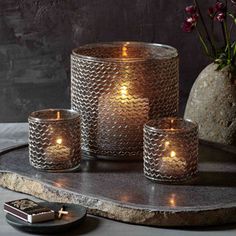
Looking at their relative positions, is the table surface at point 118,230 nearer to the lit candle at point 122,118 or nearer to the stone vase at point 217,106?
the lit candle at point 122,118

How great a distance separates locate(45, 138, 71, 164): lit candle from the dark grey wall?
0.50 meters

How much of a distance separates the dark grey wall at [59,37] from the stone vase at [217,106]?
10.3 inches

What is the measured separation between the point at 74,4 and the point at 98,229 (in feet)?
2.28

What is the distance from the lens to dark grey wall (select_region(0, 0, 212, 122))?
5.02ft

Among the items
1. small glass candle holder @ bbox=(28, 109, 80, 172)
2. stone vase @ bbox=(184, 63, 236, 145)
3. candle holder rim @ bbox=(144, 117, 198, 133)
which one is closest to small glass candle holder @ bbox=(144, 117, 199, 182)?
candle holder rim @ bbox=(144, 117, 198, 133)

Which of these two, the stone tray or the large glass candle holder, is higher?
the large glass candle holder

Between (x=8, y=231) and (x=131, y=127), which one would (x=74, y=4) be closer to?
(x=131, y=127)

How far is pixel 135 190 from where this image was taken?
1.01 meters

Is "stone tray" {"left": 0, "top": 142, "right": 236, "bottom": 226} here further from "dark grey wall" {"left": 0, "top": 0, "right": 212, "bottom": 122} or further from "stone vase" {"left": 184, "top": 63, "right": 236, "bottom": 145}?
"dark grey wall" {"left": 0, "top": 0, "right": 212, "bottom": 122}

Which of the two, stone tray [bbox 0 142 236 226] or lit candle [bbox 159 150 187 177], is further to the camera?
lit candle [bbox 159 150 187 177]

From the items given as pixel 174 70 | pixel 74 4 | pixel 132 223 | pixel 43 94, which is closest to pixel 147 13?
pixel 74 4

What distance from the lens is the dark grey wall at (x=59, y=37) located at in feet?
5.02

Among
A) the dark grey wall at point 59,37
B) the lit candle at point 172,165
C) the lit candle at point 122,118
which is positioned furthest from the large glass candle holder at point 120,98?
the dark grey wall at point 59,37

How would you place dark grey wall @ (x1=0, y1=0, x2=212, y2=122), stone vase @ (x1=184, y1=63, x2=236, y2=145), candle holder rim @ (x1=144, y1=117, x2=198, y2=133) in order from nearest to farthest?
candle holder rim @ (x1=144, y1=117, x2=198, y2=133)
stone vase @ (x1=184, y1=63, x2=236, y2=145)
dark grey wall @ (x1=0, y1=0, x2=212, y2=122)
